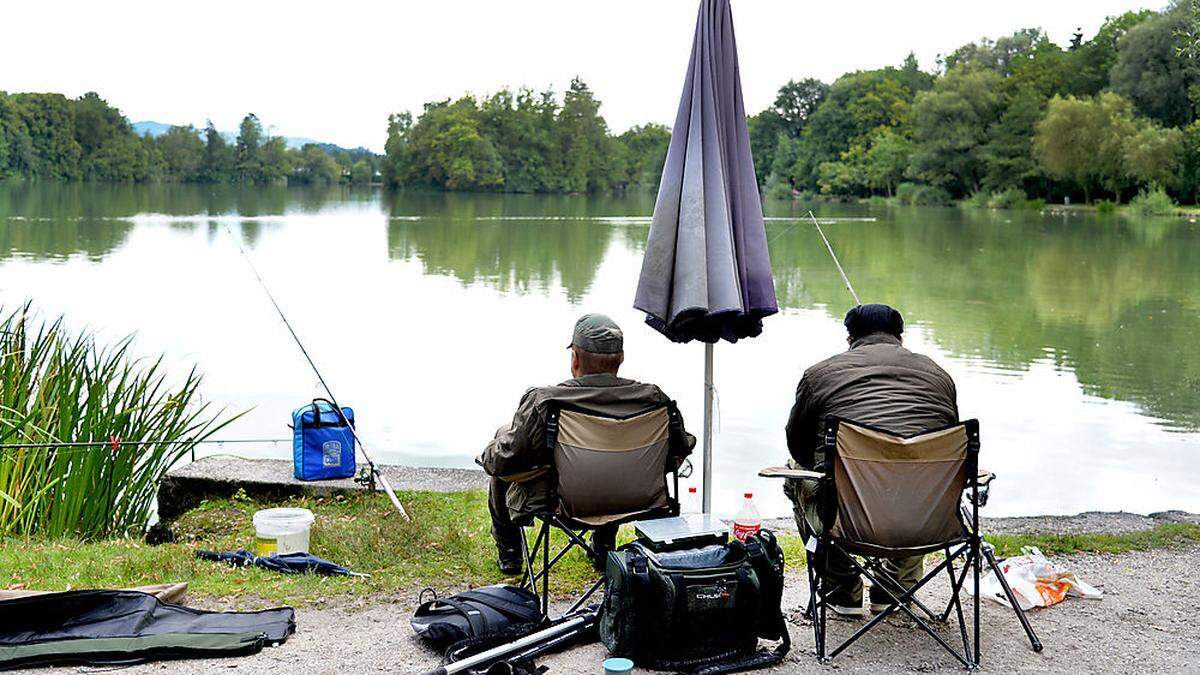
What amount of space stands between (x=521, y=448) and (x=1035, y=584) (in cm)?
190

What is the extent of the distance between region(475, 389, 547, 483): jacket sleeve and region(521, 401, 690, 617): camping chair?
0.26 feet

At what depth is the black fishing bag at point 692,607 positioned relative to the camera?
3240 mm

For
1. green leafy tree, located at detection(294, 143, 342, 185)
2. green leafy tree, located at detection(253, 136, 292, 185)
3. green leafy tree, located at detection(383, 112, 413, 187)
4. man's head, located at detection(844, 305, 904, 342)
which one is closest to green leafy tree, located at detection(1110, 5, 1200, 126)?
man's head, located at detection(844, 305, 904, 342)

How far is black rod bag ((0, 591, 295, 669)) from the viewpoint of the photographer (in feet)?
10.7

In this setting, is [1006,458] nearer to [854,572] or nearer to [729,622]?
[854,572]

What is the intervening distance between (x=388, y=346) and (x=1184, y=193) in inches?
1772

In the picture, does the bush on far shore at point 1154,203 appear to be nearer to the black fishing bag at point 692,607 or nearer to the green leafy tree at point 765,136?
the green leafy tree at point 765,136

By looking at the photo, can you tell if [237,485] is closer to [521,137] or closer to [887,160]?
[887,160]

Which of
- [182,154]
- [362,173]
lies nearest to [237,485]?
[182,154]

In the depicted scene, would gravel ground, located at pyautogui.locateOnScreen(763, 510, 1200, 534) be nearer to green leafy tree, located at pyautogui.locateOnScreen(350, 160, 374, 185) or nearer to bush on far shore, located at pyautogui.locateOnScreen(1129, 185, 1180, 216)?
bush on far shore, located at pyautogui.locateOnScreen(1129, 185, 1180, 216)

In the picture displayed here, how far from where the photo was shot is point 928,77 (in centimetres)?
8531

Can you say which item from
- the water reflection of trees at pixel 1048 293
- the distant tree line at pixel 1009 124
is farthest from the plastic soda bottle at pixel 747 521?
the distant tree line at pixel 1009 124

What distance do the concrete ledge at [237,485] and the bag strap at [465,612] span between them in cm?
219

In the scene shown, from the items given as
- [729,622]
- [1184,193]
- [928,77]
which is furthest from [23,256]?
[928,77]
